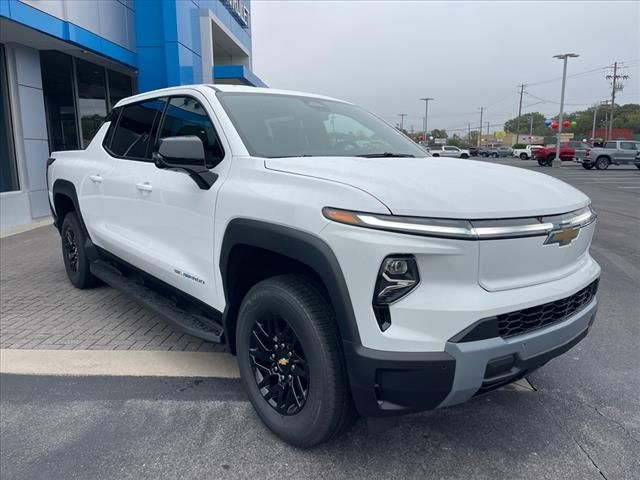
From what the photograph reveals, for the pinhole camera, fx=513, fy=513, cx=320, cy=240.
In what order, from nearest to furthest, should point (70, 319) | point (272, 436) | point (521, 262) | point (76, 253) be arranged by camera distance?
point (521, 262) < point (272, 436) < point (70, 319) < point (76, 253)

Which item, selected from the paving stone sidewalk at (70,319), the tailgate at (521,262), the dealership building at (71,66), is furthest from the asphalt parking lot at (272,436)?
the dealership building at (71,66)

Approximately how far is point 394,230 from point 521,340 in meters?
0.74

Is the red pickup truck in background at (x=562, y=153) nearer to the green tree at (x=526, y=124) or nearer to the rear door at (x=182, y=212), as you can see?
the rear door at (x=182, y=212)

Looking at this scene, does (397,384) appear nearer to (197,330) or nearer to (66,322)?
(197,330)

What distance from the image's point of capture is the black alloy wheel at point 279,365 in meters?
2.54

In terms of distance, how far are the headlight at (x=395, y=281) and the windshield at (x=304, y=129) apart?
3.75 feet

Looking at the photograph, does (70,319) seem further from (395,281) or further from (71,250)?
(395,281)

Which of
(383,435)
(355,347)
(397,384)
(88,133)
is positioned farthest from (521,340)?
(88,133)

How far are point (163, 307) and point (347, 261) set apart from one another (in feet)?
6.31

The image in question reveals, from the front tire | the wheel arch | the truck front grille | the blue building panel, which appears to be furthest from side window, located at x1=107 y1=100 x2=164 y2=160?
the blue building panel

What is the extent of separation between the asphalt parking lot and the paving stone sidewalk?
0.11ft

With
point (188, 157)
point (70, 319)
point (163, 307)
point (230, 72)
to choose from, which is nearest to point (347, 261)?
point (188, 157)

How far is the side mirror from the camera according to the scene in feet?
9.29

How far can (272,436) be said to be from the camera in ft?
9.20
